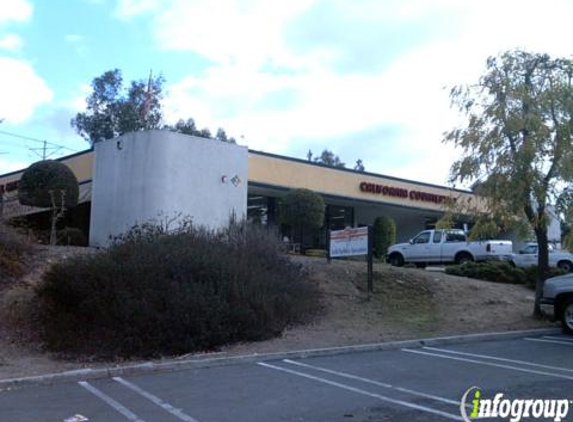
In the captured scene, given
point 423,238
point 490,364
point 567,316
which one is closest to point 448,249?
point 423,238

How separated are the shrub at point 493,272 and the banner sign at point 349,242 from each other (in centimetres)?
636

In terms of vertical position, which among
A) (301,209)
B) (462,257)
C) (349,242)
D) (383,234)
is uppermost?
(301,209)

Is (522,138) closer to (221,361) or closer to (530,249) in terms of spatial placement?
(221,361)

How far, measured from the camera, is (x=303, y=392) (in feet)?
26.9

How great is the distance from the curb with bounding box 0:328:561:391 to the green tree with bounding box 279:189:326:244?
49.0ft

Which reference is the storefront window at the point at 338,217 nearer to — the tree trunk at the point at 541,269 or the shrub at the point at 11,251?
the tree trunk at the point at 541,269

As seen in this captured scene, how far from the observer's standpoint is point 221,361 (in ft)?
33.7

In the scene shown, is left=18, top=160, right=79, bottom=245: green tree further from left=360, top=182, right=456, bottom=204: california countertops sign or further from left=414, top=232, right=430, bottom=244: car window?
left=360, top=182, right=456, bottom=204: california countertops sign

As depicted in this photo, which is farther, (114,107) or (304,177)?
(114,107)

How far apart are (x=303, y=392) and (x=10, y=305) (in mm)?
7029

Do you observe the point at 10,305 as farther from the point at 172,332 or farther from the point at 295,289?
the point at 295,289

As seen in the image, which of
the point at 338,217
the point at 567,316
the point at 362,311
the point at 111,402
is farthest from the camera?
the point at 338,217

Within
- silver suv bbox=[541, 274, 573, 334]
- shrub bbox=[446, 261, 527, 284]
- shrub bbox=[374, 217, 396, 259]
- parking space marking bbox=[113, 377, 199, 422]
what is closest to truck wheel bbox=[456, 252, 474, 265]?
shrub bbox=[446, 261, 527, 284]
